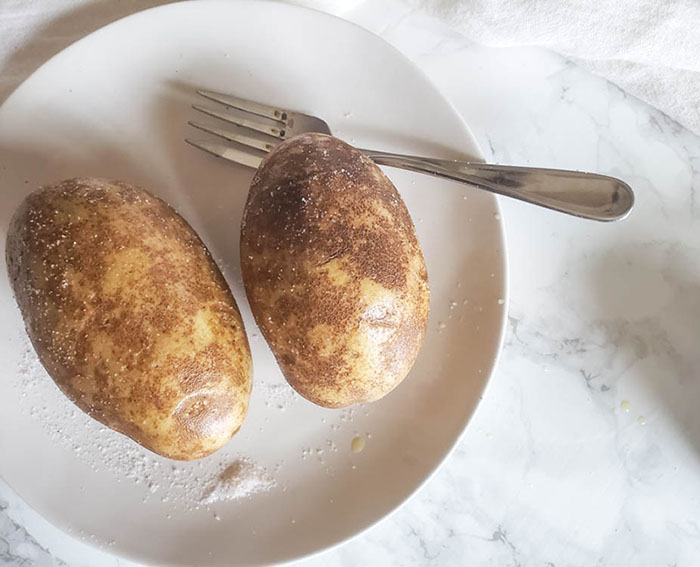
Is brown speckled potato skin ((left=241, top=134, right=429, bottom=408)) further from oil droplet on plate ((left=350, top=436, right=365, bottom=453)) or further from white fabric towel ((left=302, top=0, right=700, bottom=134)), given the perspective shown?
white fabric towel ((left=302, top=0, right=700, bottom=134))

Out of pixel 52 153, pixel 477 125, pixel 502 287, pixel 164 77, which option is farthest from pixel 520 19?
pixel 52 153

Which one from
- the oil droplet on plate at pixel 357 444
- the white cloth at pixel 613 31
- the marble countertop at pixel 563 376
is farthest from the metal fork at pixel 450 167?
the oil droplet on plate at pixel 357 444

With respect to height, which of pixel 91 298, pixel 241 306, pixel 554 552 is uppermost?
pixel 91 298

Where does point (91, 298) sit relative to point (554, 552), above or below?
above

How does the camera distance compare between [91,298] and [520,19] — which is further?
[520,19]

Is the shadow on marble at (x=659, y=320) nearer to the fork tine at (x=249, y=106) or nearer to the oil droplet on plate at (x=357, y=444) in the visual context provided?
the oil droplet on plate at (x=357, y=444)

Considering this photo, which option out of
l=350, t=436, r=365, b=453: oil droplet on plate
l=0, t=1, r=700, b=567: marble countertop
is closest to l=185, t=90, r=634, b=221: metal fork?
l=0, t=1, r=700, b=567: marble countertop

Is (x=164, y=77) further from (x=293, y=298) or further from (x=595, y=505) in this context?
(x=595, y=505)
